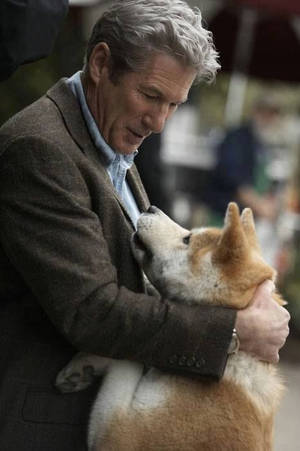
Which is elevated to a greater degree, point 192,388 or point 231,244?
point 231,244

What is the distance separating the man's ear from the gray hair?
0.05 ft

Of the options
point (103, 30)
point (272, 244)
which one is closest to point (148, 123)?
point (103, 30)

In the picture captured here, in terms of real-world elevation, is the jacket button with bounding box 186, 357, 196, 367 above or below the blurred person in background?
above

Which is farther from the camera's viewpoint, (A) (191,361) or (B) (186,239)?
(B) (186,239)

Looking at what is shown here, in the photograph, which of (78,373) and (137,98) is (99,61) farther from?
(78,373)

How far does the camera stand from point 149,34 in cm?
224

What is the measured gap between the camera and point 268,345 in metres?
2.24

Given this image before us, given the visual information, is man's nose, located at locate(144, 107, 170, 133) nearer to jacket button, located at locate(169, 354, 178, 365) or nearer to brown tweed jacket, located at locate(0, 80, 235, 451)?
brown tweed jacket, located at locate(0, 80, 235, 451)

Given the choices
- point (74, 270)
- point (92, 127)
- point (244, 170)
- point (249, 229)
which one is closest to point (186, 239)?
point (249, 229)

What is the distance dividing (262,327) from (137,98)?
2.31ft

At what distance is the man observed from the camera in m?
2.09

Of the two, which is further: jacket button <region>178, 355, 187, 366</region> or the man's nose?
the man's nose

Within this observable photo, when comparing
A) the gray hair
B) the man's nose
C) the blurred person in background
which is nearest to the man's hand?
the man's nose

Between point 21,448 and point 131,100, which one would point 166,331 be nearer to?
point 21,448
